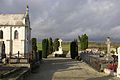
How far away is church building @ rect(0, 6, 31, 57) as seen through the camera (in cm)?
5066

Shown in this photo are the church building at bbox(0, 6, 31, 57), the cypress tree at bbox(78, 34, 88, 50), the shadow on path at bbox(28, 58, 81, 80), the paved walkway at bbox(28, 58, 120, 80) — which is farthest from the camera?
the cypress tree at bbox(78, 34, 88, 50)

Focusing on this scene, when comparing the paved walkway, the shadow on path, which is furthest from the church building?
the paved walkway

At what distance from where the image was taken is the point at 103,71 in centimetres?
2991

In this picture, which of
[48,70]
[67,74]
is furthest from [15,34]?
[67,74]

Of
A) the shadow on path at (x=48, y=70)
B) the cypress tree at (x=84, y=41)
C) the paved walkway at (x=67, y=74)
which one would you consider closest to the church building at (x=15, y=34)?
the shadow on path at (x=48, y=70)

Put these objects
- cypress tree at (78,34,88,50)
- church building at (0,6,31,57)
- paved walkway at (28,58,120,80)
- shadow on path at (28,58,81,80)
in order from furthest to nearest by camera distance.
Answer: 1. cypress tree at (78,34,88,50)
2. church building at (0,6,31,57)
3. shadow on path at (28,58,81,80)
4. paved walkway at (28,58,120,80)

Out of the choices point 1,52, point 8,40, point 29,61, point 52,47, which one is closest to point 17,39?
point 8,40

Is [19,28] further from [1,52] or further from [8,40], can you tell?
[1,52]

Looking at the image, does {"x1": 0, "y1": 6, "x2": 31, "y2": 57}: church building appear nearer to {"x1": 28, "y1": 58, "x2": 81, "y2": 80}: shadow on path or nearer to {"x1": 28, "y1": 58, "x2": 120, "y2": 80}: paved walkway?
{"x1": 28, "y1": 58, "x2": 81, "y2": 80}: shadow on path

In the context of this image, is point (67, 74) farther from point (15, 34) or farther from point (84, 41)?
point (84, 41)

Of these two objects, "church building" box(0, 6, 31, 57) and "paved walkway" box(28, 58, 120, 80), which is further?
"church building" box(0, 6, 31, 57)

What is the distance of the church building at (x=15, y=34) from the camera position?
166ft

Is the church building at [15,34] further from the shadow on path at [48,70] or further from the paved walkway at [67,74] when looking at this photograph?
the paved walkway at [67,74]

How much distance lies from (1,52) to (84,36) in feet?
120
